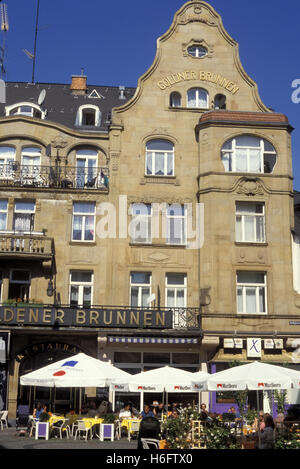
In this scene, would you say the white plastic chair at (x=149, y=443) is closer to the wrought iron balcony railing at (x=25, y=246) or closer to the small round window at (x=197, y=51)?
the wrought iron balcony railing at (x=25, y=246)

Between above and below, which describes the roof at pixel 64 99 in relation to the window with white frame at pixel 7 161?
above

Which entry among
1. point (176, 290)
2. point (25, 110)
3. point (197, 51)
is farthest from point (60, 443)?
point (197, 51)

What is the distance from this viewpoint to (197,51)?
34.6 m

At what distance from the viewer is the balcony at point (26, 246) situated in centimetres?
3013

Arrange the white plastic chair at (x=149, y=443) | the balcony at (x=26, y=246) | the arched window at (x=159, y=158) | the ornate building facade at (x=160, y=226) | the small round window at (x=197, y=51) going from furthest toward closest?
the small round window at (x=197, y=51)
the arched window at (x=159, y=158)
the balcony at (x=26, y=246)
the ornate building facade at (x=160, y=226)
the white plastic chair at (x=149, y=443)

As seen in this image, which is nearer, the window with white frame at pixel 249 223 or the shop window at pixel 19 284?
the shop window at pixel 19 284

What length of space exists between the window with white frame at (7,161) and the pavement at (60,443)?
13237 mm

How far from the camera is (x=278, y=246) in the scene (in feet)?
103

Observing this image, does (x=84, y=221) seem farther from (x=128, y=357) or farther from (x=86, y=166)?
(x=128, y=357)

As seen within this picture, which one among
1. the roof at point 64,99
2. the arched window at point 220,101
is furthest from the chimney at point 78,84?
the arched window at point 220,101

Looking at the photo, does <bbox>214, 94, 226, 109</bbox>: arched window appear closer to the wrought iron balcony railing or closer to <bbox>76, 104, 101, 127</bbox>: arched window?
<bbox>76, 104, 101, 127</bbox>: arched window

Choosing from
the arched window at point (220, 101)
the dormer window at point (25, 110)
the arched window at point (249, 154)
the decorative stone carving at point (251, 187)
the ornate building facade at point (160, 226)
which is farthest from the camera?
the dormer window at point (25, 110)
